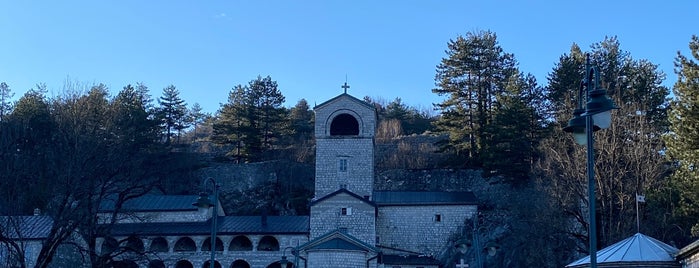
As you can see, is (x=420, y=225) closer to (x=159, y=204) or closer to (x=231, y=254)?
(x=231, y=254)

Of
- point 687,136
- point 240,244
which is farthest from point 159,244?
point 687,136

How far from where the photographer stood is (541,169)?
132 ft

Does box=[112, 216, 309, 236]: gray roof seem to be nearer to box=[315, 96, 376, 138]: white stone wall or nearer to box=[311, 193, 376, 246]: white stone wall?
box=[311, 193, 376, 246]: white stone wall

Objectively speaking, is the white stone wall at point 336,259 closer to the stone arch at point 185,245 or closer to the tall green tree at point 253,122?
the stone arch at point 185,245

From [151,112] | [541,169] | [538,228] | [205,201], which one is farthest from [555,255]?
[151,112]

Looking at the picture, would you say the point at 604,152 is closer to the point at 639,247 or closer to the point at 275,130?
the point at 639,247

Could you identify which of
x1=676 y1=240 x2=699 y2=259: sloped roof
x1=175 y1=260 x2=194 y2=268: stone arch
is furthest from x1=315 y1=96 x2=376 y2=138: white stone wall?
x1=676 y1=240 x2=699 y2=259: sloped roof

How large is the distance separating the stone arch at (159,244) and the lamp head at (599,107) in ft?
122

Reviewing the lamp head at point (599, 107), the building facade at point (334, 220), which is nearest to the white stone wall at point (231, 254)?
the building facade at point (334, 220)

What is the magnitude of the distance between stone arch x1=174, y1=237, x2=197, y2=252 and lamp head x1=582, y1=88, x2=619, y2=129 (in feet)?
119

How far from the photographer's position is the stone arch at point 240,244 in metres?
45.0

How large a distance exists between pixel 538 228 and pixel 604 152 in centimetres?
437

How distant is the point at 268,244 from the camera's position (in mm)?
45125

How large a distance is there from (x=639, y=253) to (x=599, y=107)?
1275 centimetres
